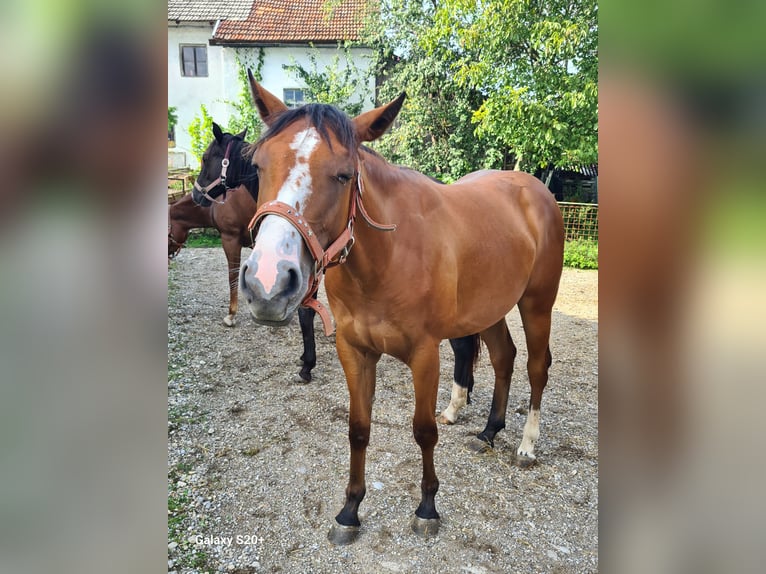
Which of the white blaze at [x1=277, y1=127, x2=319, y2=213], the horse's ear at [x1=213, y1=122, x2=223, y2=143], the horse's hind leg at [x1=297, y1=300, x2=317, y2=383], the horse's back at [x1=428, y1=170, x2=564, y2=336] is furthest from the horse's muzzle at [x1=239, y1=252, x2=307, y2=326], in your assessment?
the horse's ear at [x1=213, y1=122, x2=223, y2=143]

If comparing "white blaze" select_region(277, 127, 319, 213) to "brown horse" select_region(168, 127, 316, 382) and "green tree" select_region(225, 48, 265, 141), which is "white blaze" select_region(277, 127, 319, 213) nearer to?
"brown horse" select_region(168, 127, 316, 382)

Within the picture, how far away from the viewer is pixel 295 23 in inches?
629

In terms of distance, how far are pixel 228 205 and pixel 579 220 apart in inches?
309

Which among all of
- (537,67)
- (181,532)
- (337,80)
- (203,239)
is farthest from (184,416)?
(337,80)

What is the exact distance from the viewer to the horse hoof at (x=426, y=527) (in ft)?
8.12

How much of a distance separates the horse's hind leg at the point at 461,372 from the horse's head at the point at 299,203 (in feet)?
6.46

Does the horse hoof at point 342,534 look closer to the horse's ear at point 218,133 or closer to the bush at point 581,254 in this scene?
the horse's ear at point 218,133

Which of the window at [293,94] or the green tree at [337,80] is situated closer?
the green tree at [337,80]

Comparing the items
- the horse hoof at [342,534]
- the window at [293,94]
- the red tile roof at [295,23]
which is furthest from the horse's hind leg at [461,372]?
the window at [293,94]

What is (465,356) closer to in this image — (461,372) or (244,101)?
(461,372)

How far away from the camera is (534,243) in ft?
10.1
